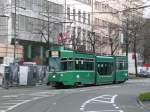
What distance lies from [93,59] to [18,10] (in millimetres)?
22872

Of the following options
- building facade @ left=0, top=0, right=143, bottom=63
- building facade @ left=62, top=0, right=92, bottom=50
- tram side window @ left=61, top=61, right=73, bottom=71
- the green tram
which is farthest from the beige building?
tram side window @ left=61, top=61, right=73, bottom=71

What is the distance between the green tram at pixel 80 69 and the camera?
156 feet

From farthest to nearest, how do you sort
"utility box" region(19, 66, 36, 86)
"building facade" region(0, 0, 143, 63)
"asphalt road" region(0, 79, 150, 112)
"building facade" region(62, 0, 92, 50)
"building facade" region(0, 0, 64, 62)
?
1. "building facade" region(62, 0, 92, 50)
2. "building facade" region(0, 0, 143, 63)
3. "building facade" region(0, 0, 64, 62)
4. "utility box" region(19, 66, 36, 86)
5. "asphalt road" region(0, 79, 150, 112)

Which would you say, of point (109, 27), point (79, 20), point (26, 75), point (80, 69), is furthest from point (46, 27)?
point (80, 69)

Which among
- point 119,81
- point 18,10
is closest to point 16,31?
point 18,10

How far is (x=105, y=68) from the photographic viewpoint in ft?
186

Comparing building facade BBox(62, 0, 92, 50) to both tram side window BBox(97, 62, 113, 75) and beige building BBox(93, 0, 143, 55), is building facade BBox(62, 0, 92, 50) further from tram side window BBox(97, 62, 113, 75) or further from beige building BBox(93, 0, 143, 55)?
tram side window BBox(97, 62, 113, 75)

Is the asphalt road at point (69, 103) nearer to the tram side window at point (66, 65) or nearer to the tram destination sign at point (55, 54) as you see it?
the tram destination sign at point (55, 54)

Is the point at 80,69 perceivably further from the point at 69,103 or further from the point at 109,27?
the point at 109,27

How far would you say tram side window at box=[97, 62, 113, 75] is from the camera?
54.9 meters

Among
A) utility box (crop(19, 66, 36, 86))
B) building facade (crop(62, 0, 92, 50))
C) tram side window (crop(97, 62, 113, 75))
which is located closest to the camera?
utility box (crop(19, 66, 36, 86))

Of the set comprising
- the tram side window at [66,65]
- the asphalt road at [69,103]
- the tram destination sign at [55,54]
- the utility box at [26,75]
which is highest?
the tram destination sign at [55,54]

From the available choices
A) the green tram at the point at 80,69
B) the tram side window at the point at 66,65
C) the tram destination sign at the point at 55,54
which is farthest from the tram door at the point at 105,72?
the tram destination sign at the point at 55,54

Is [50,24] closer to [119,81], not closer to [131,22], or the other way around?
[131,22]
